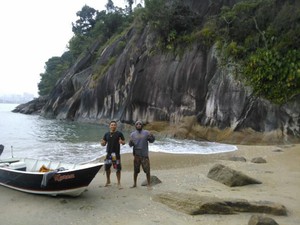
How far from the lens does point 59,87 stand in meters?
55.1

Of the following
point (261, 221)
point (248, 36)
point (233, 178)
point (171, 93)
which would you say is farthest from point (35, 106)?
point (261, 221)

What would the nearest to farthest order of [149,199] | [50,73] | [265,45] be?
1. [149,199]
2. [265,45]
3. [50,73]

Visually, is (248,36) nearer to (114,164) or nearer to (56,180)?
(114,164)

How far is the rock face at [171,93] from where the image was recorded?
19.9 m

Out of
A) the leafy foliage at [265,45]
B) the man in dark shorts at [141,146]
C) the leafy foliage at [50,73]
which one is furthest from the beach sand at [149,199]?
the leafy foliage at [50,73]

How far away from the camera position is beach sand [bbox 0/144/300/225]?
670 centimetres

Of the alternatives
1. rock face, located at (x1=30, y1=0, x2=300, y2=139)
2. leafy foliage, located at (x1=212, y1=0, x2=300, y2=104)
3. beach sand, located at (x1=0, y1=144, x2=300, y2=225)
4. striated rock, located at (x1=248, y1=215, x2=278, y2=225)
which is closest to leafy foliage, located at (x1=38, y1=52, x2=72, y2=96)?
rock face, located at (x1=30, y1=0, x2=300, y2=139)

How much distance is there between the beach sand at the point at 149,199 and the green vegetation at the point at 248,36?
7.75 metres

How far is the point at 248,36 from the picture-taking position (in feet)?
72.5

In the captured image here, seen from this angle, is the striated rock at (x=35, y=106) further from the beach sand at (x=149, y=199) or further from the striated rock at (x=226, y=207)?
the striated rock at (x=226, y=207)

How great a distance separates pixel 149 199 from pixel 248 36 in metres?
16.9

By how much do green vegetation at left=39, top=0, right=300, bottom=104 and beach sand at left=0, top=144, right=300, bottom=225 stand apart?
25.4 ft

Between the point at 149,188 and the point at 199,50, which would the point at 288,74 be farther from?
the point at 149,188

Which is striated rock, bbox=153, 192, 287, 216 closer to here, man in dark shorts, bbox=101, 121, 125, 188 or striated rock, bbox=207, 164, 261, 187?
striated rock, bbox=207, 164, 261, 187
